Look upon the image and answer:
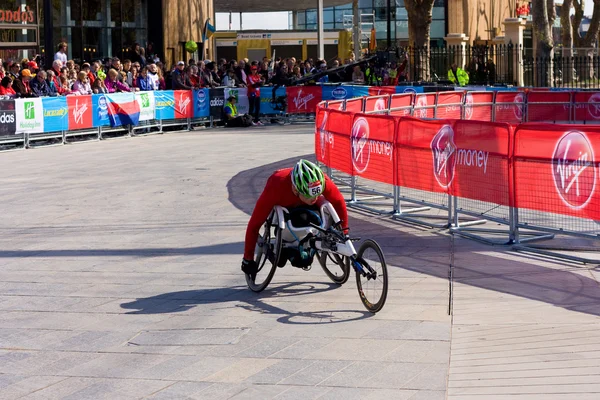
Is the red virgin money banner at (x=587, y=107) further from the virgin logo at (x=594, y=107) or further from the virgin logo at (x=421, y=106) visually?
the virgin logo at (x=421, y=106)

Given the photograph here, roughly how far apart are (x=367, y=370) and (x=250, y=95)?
88.3ft

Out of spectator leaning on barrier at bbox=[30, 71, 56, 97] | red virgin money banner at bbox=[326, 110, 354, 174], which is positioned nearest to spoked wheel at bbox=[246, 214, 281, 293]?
red virgin money banner at bbox=[326, 110, 354, 174]

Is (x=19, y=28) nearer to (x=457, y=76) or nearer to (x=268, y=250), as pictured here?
(x=457, y=76)

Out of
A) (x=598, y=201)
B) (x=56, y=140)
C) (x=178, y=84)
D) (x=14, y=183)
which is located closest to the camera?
(x=598, y=201)

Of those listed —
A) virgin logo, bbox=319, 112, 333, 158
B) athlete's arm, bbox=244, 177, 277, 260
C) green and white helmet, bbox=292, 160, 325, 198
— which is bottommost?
athlete's arm, bbox=244, 177, 277, 260

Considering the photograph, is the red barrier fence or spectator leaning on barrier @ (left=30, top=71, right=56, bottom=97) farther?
spectator leaning on barrier @ (left=30, top=71, right=56, bottom=97)

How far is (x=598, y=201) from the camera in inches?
411

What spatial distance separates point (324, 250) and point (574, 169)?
3.11 meters

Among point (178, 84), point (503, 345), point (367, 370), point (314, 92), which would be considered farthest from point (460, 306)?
point (314, 92)

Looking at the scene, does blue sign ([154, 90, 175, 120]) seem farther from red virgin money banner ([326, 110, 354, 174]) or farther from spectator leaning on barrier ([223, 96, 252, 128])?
red virgin money banner ([326, 110, 354, 174])

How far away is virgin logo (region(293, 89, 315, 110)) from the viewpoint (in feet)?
115

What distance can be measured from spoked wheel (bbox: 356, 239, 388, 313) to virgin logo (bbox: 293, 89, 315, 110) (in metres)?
26.2

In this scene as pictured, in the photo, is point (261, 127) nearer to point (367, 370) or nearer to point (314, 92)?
point (314, 92)

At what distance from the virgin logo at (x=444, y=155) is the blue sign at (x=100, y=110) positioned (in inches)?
613
